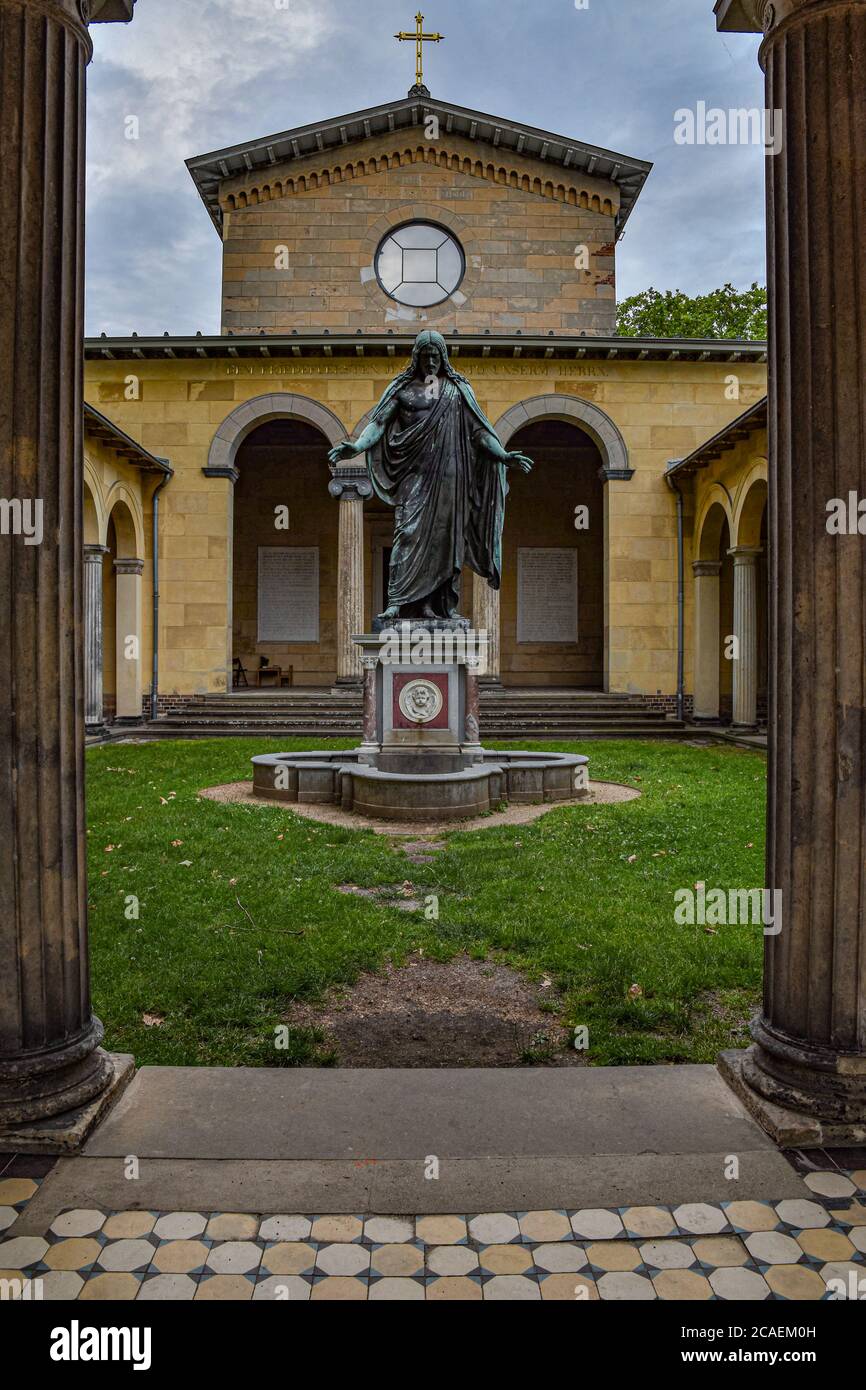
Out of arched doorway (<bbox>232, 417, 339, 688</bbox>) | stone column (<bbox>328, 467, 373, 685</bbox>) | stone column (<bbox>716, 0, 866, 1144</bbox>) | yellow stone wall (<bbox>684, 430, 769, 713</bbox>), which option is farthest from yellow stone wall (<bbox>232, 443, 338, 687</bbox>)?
stone column (<bbox>716, 0, 866, 1144</bbox>)

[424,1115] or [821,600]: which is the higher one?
[821,600]

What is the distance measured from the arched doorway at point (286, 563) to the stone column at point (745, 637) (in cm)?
1008

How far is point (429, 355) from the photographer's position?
360 inches

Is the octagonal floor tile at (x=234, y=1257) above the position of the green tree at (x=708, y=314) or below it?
below

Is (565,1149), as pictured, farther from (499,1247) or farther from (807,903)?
(807,903)

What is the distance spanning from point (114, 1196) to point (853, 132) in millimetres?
3434

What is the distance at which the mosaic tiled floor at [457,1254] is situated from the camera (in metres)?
1.93

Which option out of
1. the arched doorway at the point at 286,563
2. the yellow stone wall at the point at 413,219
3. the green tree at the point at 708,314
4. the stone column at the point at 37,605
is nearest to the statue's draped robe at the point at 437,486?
the stone column at the point at 37,605

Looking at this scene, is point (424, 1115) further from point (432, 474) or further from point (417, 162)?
point (417, 162)

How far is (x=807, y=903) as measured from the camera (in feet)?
8.48

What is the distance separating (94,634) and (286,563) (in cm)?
808

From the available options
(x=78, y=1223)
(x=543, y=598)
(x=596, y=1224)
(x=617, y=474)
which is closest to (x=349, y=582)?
(x=617, y=474)

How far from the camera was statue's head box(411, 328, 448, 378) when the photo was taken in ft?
29.7

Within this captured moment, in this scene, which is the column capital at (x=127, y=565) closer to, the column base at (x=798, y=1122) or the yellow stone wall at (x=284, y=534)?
the yellow stone wall at (x=284, y=534)
